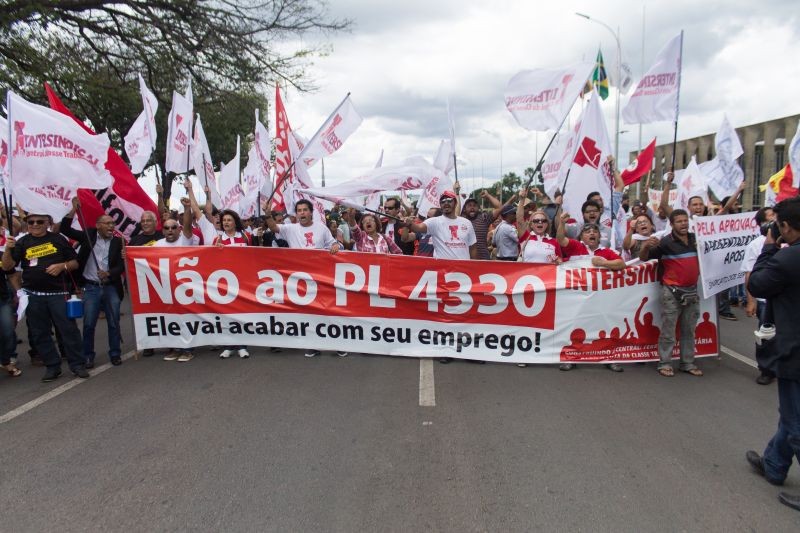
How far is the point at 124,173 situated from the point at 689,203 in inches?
329

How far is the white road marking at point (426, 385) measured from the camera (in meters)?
4.62

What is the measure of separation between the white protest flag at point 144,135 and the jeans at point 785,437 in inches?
301

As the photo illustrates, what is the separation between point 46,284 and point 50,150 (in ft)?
4.47

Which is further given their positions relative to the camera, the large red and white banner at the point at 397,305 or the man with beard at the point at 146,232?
the man with beard at the point at 146,232

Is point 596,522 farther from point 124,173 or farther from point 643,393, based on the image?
point 124,173

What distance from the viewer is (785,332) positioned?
3104 mm

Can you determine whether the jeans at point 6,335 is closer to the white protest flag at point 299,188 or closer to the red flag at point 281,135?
the white protest flag at point 299,188

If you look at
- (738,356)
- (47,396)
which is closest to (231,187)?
(47,396)

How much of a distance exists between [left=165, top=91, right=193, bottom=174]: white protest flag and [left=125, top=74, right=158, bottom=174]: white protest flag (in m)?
0.24

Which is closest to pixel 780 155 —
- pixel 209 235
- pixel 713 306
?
pixel 713 306

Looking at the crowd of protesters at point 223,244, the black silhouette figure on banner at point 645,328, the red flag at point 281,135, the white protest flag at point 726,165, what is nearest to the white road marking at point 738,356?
the crowd of protesters at point 223,244

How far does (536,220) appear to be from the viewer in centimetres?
594

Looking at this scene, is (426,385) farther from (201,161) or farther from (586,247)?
(201,161)

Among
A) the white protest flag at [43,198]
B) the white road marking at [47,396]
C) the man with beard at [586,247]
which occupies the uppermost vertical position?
the white protest flag at [43,198]
